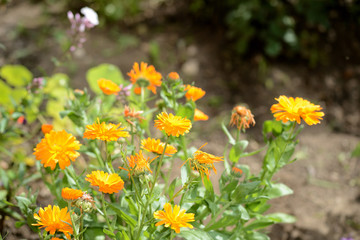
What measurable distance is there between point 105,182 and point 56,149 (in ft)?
0.48

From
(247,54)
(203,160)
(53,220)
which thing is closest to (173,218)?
(203,160)

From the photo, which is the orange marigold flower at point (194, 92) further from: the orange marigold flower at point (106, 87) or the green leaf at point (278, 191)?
the green leaf at point (278, 191)

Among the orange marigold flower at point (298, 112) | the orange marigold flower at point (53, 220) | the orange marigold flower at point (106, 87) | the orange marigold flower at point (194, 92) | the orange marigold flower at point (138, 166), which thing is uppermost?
the orange marigold flower at point (298, 112)

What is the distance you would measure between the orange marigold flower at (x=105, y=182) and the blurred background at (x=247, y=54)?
58.0 inches

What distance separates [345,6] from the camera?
295 cm

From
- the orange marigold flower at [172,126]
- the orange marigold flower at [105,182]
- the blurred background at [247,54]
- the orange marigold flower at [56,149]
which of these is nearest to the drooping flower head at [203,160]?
the orange marigold flower at [172,126]

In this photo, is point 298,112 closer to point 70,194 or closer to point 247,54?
point 70,194

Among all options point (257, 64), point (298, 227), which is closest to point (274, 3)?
point (257, 64)

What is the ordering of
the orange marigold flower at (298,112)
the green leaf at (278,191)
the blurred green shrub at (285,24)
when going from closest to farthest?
the orange marigold flower at (298,112) < the green leaf at (278,191) < the blurred green shrub at (285,24)

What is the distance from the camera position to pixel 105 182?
37.5 inches

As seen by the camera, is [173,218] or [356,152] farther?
[356,152]

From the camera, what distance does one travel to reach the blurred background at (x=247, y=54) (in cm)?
259

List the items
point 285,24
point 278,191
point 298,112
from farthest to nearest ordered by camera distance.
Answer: point 285,24 → point 278,191 → point 298,112

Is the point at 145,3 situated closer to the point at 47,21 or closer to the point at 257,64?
the point at 47,21
